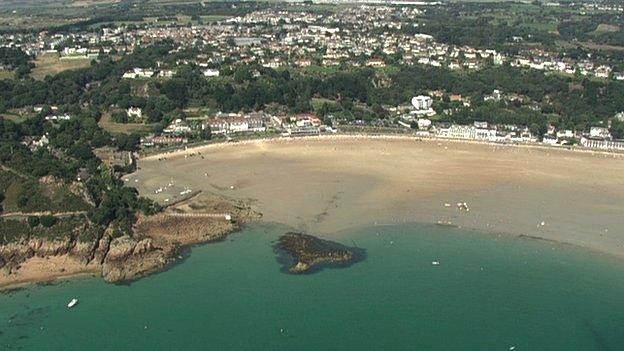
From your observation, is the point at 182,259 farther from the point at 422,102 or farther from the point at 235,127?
the point at 422,102

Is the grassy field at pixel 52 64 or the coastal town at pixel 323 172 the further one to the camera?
the grassy field at pixel 52 64

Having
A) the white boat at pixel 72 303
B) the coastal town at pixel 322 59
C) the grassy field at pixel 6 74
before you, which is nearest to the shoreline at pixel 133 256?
the white boat at pixel 72 303

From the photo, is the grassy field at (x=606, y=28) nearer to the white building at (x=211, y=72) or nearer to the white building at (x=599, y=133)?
the white building at (x=599, y=133)

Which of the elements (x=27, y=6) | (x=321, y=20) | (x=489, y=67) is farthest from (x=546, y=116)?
(x=27, y=6)

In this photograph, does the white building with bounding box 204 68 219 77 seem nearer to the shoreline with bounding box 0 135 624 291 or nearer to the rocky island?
the shoreline with bounding box 0 135 624 291

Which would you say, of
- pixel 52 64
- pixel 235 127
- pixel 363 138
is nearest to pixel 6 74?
pixel 52 64
